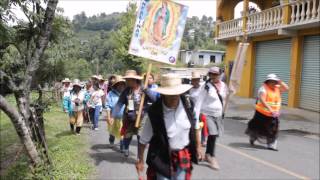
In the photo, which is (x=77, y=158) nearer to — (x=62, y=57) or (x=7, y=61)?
(x=7, y=61)

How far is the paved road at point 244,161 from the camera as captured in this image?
7.26 meters

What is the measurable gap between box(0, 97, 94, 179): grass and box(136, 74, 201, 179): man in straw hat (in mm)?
3071

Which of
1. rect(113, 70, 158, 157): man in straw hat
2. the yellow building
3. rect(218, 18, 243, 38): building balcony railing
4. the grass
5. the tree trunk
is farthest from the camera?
rect(218, 18, 243, 38): building balcony railing

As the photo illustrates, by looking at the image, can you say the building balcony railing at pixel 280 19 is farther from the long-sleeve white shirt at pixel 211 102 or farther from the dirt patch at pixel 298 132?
the long-sleeve white shirt at pixel 211 102

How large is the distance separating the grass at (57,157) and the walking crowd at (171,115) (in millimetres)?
671

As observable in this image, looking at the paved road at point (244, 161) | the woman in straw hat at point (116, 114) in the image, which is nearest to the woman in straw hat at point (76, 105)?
the paved road at point (244, 161)

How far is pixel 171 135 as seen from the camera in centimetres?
427

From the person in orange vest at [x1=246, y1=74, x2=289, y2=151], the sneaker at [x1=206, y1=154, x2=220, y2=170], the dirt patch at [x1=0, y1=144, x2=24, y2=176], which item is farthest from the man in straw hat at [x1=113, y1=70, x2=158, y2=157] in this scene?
the person in orange vest at [x1=246, y1=74, x2=289, y2=151]

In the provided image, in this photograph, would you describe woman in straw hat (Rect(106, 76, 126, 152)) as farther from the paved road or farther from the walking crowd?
the paved road

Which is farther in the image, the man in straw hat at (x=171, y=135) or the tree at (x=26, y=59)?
the tree at (x=26, y=59)

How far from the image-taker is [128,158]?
27.8 ft

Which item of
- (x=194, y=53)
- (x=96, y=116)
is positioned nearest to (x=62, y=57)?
(x=96, y=116)

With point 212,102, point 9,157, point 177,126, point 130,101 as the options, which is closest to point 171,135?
point 177,126

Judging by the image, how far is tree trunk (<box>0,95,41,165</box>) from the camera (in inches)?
250
